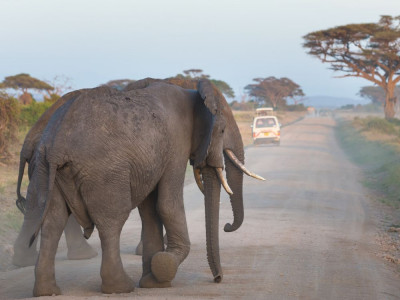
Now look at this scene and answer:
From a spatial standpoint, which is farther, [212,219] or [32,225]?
[32,225]

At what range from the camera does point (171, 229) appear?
6.24 metres

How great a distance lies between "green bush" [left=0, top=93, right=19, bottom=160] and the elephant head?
480 inches

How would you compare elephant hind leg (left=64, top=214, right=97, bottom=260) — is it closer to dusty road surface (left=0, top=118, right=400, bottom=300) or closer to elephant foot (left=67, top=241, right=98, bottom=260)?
elephant foot (left=67, top=241, right=98, bottom=260)

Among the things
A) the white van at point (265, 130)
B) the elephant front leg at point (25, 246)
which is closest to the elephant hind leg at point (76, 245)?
the elephant front leg at point (25, 246)

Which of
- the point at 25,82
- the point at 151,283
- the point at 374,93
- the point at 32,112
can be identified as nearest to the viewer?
the point at 151,283

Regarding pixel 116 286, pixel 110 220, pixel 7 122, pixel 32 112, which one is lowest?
pixel 32 112

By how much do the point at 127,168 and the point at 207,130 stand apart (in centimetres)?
108

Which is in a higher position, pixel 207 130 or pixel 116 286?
pixel 207 130

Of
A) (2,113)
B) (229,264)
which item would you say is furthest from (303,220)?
(2,113)

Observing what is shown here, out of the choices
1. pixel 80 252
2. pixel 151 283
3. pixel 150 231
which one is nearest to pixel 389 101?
pixel 80 252

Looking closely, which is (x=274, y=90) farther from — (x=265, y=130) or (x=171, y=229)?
(x=171, y=229)

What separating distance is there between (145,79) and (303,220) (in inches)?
196

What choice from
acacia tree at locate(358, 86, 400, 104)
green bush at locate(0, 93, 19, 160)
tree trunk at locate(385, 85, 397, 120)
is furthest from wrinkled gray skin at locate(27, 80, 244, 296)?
acacia tree at locate(358, 86, 400, 104)

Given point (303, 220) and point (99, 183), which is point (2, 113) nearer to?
point (303, 220)
